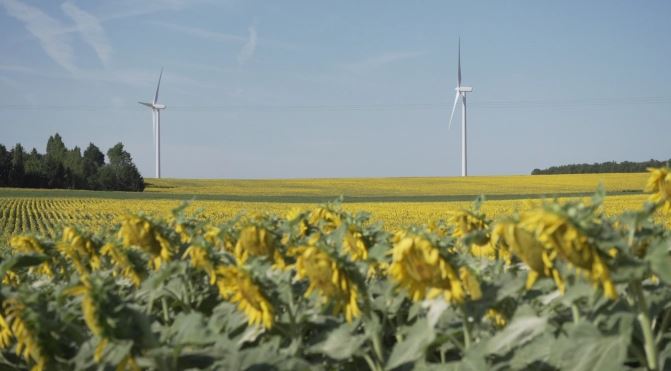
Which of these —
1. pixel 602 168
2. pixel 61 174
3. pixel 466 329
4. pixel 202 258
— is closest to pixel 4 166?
pixel 61 174

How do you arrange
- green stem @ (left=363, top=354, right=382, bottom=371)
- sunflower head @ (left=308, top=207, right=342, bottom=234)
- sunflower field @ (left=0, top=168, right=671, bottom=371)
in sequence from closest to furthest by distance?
sunflower field @ (left=0, top=168, right=671, bottom=371) < green stem @ (left=363, top=354, right=382, bottom=371) < sunflower head @ (left=308, top=207, right=342, bottom=234)

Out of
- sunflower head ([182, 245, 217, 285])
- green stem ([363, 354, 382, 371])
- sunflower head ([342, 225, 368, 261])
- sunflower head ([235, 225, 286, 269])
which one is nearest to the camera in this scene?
green stem ([363, 354, 382, 371])

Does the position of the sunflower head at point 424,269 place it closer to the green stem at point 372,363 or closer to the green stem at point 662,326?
the green stem at point 372,363

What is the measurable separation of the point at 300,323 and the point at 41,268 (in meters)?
2.98

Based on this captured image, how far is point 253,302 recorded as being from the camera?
267 centimetres

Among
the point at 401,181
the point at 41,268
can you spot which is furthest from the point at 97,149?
the point at 41,268

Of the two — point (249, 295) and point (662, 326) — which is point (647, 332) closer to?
point (662, 326)

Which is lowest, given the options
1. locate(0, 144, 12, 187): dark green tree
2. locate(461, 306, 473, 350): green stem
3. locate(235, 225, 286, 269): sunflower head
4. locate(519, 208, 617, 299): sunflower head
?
locate(461, 306, 473, 350): green stem

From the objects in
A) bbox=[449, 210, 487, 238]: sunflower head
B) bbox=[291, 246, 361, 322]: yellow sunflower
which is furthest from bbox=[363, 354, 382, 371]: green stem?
bbox=[449, 210, 487, 238]: sunflower head

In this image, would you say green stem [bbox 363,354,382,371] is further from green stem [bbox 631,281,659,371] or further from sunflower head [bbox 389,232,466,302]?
green stem [bbox 631,281,659,371]

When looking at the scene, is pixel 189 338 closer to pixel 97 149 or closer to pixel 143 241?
pixel 143 241

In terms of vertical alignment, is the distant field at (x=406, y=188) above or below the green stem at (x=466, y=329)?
below

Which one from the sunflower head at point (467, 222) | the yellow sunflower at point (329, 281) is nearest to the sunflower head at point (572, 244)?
the yellow sunflower at point (329, 281)

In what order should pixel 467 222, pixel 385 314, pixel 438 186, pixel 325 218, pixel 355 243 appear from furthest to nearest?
pixel 438 186, pixel 325 218, pixel 467 222, pixel 355 243, pixel 385 314
